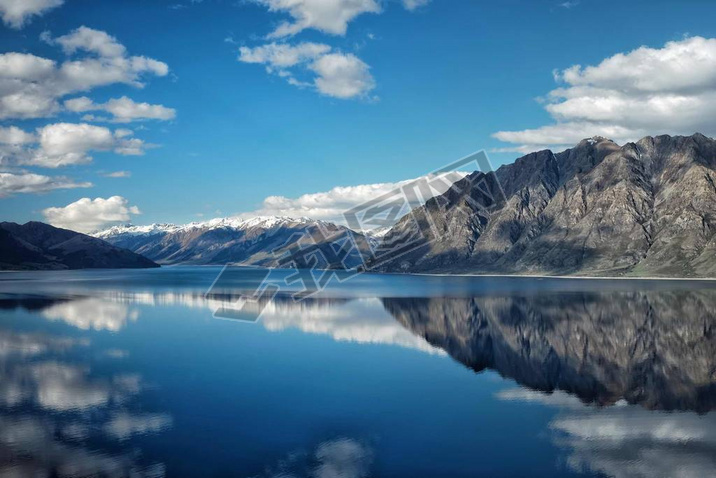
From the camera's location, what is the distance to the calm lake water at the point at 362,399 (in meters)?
34.8

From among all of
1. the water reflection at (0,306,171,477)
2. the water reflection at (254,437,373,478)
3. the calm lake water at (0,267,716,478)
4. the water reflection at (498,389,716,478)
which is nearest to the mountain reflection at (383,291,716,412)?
the calm lake water at (0,267,716,478)

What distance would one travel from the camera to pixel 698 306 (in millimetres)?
125250

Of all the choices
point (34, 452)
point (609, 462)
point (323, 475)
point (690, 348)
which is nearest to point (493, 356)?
point (690, 348)

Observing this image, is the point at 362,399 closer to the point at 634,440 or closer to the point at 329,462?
the point at 329,462

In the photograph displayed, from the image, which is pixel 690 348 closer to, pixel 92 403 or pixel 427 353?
pixel 427 353

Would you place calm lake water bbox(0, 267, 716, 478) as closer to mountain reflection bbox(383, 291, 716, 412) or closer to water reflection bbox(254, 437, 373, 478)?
water reflection bbox(254, 437, 373, 478)

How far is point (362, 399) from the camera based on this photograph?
2000 inches

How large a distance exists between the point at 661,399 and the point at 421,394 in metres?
22.6

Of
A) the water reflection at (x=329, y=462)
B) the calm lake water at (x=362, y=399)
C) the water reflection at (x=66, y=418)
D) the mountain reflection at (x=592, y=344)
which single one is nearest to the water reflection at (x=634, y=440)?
the calm lake water at (x=362, y=399)

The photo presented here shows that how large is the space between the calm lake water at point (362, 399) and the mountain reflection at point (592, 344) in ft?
1.52

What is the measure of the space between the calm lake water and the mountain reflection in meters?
0.46

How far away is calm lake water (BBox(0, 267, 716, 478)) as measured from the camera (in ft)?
114

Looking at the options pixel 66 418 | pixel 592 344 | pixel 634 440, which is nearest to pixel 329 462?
pixel 634 440

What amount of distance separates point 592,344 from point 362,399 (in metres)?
44.3
